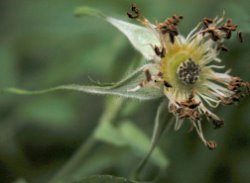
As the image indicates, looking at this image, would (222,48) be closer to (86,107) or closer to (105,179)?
(105,179)

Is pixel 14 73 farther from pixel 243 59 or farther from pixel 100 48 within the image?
pixel 243 59

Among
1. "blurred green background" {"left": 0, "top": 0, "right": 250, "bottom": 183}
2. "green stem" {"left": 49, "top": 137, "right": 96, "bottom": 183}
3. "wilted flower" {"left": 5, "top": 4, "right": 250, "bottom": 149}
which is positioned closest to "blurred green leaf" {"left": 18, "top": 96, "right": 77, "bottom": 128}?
"blurred green background" {"left": 0, "top": 0, "right": 250, "bottom": 183}

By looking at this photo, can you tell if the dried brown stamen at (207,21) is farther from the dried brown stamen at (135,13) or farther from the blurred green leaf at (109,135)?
the blurred green leaf at (109,135)

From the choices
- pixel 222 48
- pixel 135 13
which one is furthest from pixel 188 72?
pixel 135 13

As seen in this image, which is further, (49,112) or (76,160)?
(49,112)

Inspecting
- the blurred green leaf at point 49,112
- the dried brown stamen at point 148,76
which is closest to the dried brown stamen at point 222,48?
the dried brown stamen at point 148,76

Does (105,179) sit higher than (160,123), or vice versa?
(160,123)
